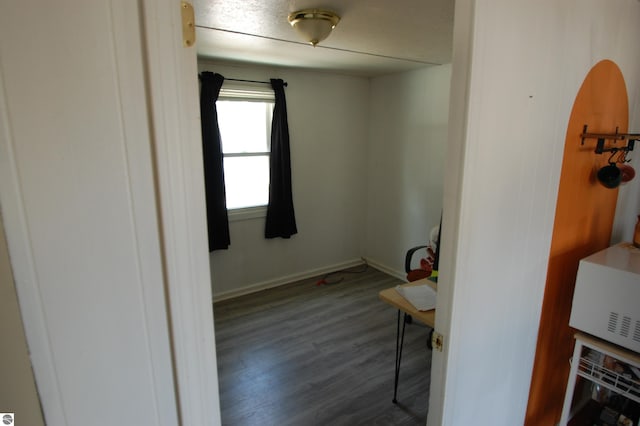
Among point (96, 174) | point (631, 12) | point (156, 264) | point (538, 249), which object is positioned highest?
point (631, 12)

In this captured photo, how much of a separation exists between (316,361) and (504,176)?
2082 millimetres

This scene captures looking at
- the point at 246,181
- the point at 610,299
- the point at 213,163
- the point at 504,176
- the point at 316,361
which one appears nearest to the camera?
the point at 504,176

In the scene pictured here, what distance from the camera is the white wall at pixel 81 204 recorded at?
454 mm

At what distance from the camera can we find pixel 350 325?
3186mm

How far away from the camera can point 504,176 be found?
3.89 ft

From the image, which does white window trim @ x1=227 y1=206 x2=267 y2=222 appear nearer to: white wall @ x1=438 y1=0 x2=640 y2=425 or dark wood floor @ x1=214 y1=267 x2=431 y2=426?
dark wood floor @ x1=214 y1=267 x2=431 y2=426

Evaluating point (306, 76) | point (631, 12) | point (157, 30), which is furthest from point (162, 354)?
point (306, 76)

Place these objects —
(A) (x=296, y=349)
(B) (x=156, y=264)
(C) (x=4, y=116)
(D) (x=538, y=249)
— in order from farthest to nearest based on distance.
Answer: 1. (A) (x=296, y=349)
2. (D) (x=538, y=249)
3. (B) (x=156, y=264)
4. (C) (x=4, y=116)

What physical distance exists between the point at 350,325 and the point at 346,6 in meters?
2.55

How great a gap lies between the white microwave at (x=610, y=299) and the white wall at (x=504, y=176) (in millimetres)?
158

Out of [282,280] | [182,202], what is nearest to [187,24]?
[182,202]

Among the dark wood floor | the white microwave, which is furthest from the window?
the white microwave

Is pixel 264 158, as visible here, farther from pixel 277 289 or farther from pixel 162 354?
pixel 162 354

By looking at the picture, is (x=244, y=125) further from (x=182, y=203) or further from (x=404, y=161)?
(x=182, y=203)
